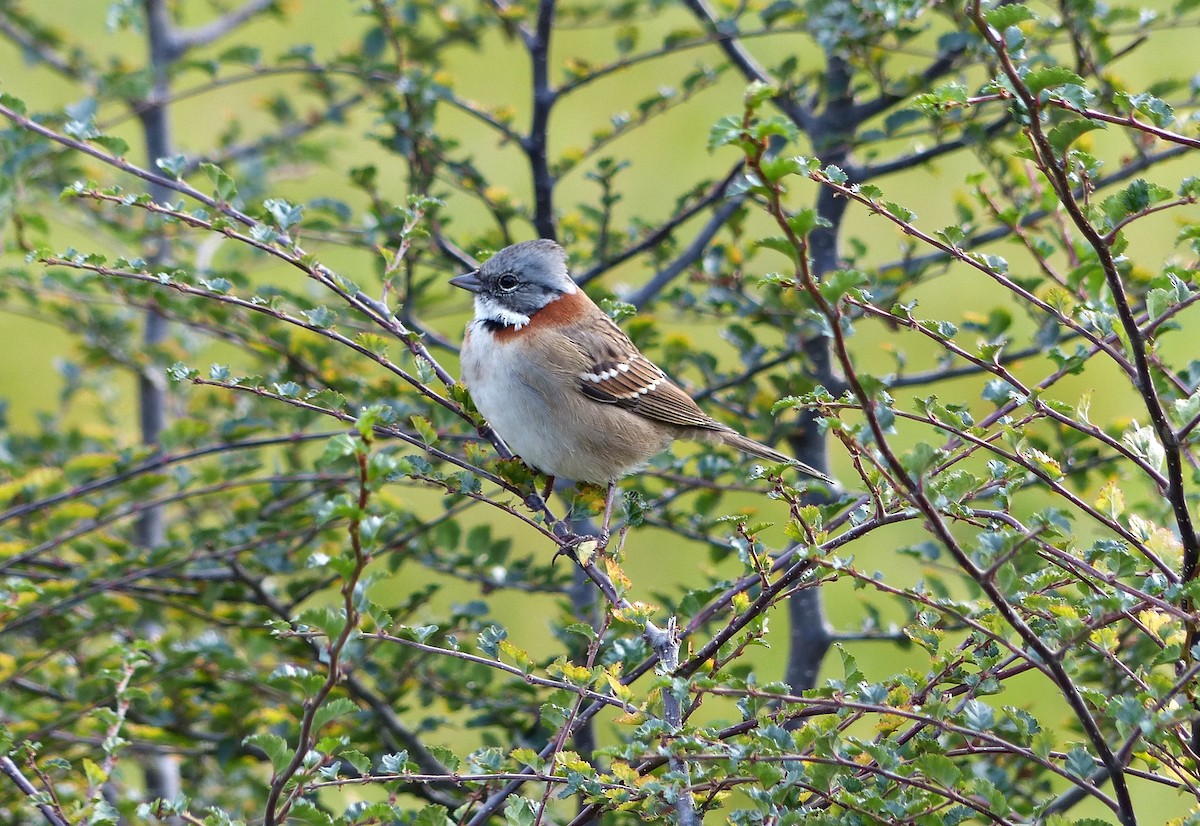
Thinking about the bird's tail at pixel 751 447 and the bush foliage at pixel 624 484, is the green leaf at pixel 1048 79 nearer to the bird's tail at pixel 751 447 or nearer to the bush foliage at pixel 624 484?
the bush foliage at pixel 624 484

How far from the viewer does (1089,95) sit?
173 centimetres

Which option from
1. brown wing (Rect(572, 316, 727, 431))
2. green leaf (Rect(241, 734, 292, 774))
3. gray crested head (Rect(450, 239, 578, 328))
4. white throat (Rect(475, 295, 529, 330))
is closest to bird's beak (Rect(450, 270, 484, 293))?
gray crested head (Rect(450, 239, 578, 328))

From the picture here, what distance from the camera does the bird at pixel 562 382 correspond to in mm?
3527

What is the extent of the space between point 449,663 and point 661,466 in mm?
885

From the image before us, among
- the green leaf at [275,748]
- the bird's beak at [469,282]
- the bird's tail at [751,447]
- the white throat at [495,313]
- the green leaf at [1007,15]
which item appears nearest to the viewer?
the green leaf at [1007,15]

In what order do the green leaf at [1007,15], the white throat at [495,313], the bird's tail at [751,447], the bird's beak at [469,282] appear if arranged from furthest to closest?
1. the white throat at [495,313]
2. the bird's beak at [469,282]
3. the bird's tail at [751,447]
4. the green leaf at [1007,15]

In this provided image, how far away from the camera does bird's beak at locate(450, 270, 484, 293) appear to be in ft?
11.9

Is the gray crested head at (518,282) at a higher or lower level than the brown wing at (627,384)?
higher

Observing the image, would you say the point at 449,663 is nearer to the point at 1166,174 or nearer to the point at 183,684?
the point at 183,684

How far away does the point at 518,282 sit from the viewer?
150 inches

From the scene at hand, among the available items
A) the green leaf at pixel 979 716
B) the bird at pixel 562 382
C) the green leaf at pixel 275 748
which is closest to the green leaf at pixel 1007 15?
the green leaf at pixel 979 716

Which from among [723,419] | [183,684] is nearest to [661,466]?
[723,419]

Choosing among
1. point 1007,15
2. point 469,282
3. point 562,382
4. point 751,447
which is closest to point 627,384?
point 562,382

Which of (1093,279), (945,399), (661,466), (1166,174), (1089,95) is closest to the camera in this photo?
(1089,95)
